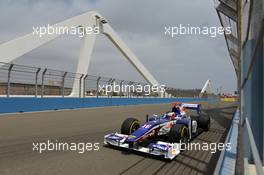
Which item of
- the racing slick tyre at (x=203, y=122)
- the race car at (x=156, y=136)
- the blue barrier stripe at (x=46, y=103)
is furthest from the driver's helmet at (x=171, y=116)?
the blue barrier stripe at (x=46, y=103)

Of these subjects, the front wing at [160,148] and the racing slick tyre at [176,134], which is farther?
the racing slick tyre at [176,134]

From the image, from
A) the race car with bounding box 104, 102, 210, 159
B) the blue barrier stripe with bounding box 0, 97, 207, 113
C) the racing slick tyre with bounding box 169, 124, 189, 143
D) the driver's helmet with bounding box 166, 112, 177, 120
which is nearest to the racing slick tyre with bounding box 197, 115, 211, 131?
the race car with bounding box 104, 102, 210, 159

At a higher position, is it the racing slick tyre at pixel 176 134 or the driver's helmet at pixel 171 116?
the driver's helmet at pixel 171 116

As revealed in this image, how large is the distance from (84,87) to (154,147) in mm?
14251

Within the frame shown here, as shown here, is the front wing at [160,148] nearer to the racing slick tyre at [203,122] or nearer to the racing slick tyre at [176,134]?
the racing slick tyre at [176,134]

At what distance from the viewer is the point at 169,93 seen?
41.0 metres

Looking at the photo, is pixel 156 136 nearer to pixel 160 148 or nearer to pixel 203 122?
pixel 160 148

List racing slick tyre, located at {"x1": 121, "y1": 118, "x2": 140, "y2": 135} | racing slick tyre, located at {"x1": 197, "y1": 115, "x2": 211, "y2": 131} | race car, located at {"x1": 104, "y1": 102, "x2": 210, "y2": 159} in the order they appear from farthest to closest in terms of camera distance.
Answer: racing slick tyre, located at {"x1": 197, "y1": 115, "x2": 211, "y2": 131} → racing slick tyre, located at {"x1": 121, "y1": 118, "x2": 140, "y2": 135} → race car, located at {"x1": 104, "y1": 102, "x2": 210, "y2": 159}

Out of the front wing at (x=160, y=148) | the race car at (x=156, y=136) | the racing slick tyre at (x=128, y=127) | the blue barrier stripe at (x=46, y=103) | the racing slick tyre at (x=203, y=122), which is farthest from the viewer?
the blue barrier stripe at (x=46, y=103)

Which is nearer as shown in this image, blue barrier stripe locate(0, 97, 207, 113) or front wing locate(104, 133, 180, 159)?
front wing locate(104, 133, 180, 159)

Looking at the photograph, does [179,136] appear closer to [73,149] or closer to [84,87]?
[73,149]

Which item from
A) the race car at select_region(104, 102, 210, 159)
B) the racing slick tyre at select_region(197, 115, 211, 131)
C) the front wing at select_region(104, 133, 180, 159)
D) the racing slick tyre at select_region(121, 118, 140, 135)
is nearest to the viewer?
the front wing at select_region(104, 133, 180, 159)

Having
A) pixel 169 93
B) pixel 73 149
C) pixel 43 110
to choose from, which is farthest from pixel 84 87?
pixel 169 93

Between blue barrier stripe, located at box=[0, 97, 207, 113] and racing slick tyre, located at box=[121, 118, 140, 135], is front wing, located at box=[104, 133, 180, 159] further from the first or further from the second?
blue barrier stripe, located at box=[0, 97, 207, 113]
